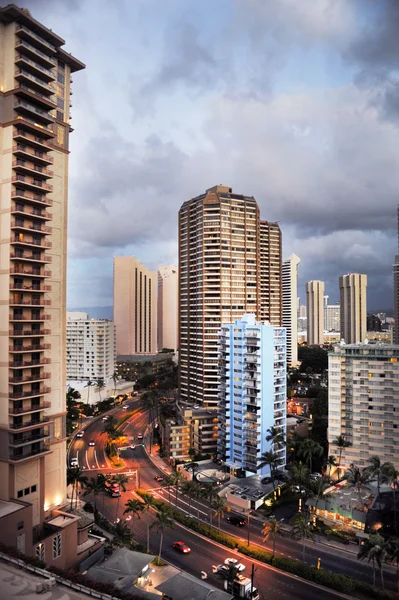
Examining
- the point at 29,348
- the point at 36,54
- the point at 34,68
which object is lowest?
the point at 29,348

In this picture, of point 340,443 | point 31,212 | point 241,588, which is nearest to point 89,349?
point 340,443

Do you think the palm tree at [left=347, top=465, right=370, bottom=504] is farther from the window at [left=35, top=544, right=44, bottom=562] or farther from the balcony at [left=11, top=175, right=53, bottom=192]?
the balcony at [left=11, top=175, right=53, bottom=192]

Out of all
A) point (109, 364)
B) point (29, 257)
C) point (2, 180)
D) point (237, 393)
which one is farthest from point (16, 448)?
point (109, 364)

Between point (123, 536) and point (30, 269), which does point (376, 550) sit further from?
point (30, 269)

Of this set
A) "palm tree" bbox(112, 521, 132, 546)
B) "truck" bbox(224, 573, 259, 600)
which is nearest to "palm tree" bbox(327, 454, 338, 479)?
"truck" bbox(224, 573, 259, 600)

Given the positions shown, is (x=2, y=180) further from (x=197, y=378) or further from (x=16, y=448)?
(x=197, y=378)
